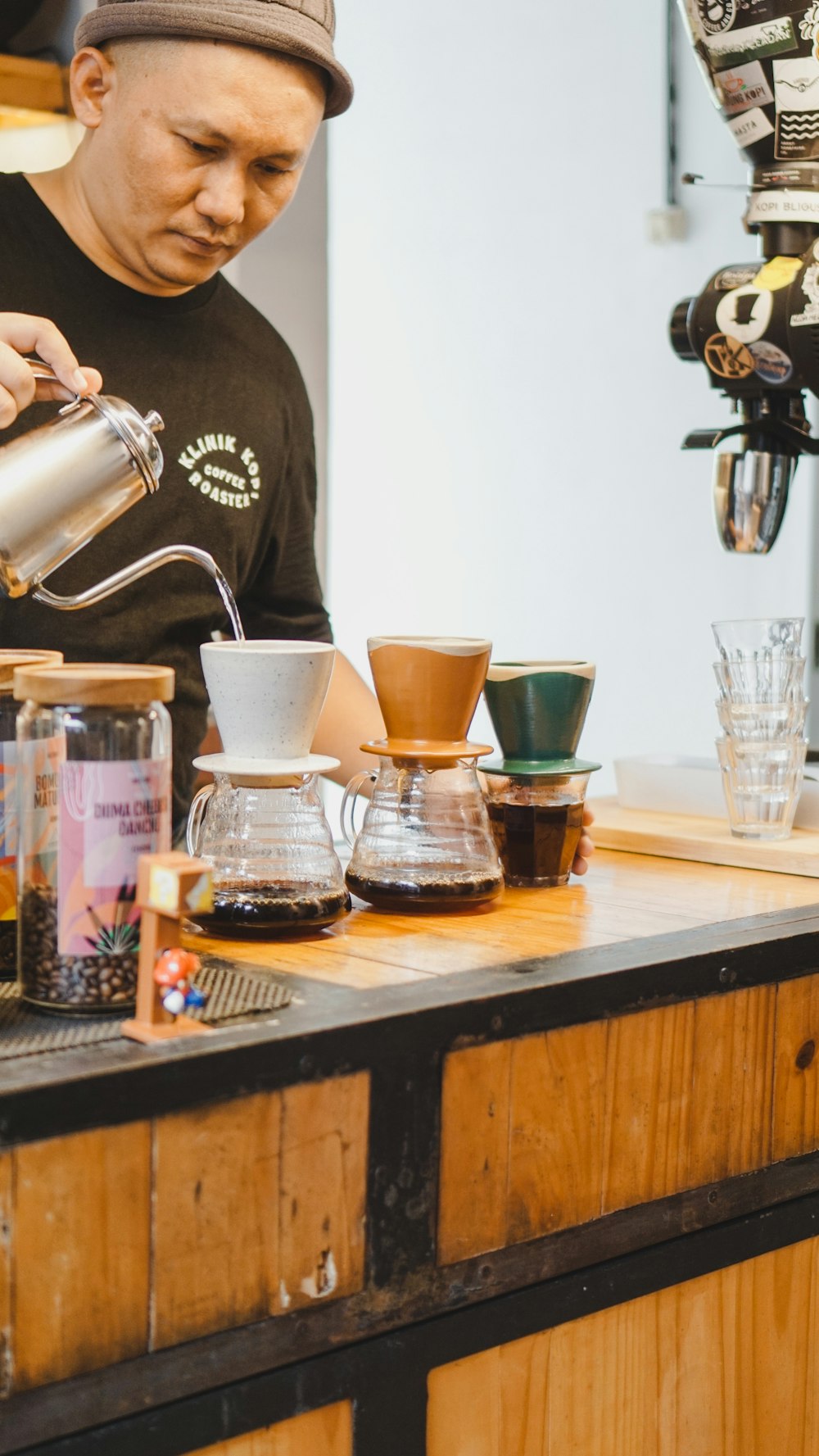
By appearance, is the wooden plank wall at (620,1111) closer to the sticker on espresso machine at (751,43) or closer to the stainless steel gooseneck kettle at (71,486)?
the stainless steel gooseneck kettle at (71,486)

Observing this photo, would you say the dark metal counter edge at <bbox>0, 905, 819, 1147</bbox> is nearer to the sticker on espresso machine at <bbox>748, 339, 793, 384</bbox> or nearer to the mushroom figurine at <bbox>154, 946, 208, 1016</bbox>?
the mushroom figurine at <bbox>154, 946, 208, 1016</bbox>

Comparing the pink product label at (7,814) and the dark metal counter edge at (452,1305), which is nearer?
the dark metal counter edge at (452,1305)

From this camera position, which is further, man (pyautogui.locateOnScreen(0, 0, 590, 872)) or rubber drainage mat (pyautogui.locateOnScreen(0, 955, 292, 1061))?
man (pyautogui.locateOnScreen(0, 0, 590, 872))

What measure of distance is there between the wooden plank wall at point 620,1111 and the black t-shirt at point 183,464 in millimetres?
809

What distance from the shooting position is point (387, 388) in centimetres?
323

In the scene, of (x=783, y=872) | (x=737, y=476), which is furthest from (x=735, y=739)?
(x=737, y=476)

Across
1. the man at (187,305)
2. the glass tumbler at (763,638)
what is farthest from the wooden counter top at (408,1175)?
the man at (187,305)

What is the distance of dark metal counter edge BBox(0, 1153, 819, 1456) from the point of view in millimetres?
846

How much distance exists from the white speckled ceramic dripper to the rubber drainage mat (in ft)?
0.55

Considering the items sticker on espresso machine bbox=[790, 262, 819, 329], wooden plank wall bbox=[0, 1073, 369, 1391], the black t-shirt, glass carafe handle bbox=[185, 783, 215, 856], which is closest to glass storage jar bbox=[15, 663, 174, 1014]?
wooden plank wall bbox=[0, 1073, 369, 1391]

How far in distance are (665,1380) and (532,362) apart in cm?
271

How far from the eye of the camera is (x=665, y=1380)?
118cm

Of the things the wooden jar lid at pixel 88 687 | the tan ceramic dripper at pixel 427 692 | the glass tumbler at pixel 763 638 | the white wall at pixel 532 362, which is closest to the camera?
the wooden jar lid at pixel 88 687

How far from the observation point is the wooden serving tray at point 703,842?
59.6 inches
